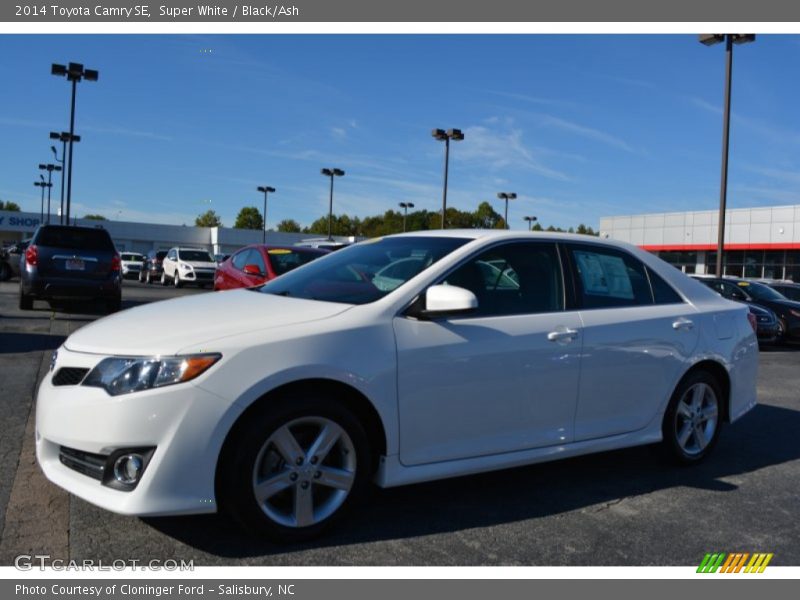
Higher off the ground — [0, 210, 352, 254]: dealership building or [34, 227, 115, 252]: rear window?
[0, 210, 352, 254]: dealership building

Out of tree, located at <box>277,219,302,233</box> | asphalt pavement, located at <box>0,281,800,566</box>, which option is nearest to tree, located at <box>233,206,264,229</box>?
tree, located at <box>277,219,302,233</box>

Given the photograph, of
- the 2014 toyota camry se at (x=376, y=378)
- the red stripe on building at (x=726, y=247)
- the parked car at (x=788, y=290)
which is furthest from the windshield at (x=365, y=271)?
the red stripe on building at (x=726, y=247)

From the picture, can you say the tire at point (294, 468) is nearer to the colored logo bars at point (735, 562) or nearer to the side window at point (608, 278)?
the colored logo bars at point (735, 562)

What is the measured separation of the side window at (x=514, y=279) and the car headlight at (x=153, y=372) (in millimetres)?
1442

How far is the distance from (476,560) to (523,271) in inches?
69.8

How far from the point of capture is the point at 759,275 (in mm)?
46938

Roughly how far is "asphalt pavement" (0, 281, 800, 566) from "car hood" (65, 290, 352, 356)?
2.95 feet

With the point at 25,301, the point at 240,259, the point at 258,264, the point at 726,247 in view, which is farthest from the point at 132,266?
the point at 726,247

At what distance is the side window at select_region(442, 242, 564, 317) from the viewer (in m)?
4.25

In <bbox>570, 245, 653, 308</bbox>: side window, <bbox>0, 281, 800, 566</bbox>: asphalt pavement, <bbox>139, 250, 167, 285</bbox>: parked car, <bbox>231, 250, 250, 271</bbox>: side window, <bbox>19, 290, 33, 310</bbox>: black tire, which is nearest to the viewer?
<bbox>0, 281, 800, 566</bbox>: asphalt pavement

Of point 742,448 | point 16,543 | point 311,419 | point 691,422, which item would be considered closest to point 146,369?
point 311,419

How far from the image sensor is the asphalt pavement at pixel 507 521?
136 inches

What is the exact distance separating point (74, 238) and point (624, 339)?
11.0 m

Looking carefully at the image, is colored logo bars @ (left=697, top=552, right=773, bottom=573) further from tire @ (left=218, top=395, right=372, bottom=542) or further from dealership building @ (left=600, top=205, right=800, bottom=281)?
dealership building @ (left=600, top=205, right=800, bottom=281)
